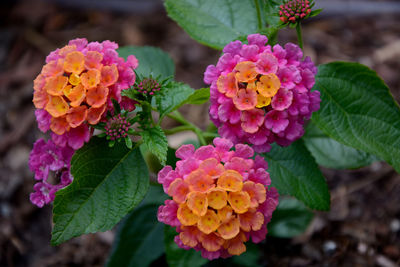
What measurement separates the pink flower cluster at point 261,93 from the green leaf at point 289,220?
31.7 inches

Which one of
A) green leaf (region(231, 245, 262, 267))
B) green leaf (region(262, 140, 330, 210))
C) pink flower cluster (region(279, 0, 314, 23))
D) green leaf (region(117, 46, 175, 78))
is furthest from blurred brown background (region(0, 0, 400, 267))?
pink flower cluster (region(279, 0, 314, 23))

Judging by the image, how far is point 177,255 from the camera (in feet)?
5.57

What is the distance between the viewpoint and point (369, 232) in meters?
2.16

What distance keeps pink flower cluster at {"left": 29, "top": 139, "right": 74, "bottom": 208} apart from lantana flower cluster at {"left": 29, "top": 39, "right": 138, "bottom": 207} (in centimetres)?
2

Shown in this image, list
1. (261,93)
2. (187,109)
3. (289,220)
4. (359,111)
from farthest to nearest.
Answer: (187,109) → (289,220) → (359,111) → (261,93)

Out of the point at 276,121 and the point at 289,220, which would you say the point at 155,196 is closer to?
the point at 289,220

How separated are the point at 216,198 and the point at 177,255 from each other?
61cm

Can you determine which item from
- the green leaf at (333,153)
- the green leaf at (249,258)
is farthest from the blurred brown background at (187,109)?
the green leaf at (333,153)

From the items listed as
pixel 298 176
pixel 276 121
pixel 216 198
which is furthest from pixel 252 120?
pixel 298 176

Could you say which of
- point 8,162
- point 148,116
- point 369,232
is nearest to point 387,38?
point 369,232

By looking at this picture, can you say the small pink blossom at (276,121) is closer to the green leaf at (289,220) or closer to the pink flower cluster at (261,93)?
the pink flower cluster at (261,93)

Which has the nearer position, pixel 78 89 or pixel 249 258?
pixel 78 89

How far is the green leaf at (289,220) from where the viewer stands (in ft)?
6.73

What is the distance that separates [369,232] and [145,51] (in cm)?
147
